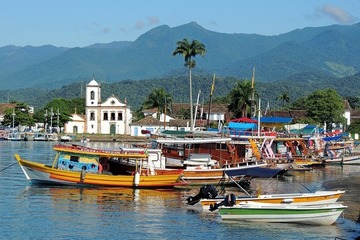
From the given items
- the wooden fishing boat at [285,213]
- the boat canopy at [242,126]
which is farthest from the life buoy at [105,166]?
the boat canopy at [242,126]

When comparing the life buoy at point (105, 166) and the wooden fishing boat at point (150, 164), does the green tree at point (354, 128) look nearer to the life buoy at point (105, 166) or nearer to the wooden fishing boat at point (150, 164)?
the wooden fishing boat at point (150, 164)

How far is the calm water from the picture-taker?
29625 mm

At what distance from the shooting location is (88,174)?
142ft

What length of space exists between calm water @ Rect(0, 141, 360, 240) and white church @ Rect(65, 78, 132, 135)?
95.7 meters

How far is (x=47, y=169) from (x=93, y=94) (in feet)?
321

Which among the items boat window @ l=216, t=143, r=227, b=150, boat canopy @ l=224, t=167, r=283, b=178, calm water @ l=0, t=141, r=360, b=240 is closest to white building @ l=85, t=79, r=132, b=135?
boat window @ l=216, t=143, r=227, b=150

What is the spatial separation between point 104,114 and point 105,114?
20 cm

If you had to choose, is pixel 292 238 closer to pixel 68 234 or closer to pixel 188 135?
pixel 68 234

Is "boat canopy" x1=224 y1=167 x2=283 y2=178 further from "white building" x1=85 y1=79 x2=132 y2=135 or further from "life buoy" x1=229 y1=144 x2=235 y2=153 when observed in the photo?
"white building" x1=85 y1=79 x2=132 y2=135

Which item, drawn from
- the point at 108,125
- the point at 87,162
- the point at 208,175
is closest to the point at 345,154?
the point at 208,175

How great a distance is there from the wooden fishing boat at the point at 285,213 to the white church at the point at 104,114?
107911mm

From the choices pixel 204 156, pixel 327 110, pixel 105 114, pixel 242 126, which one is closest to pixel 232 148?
pixel 204 156

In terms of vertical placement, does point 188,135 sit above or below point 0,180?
above

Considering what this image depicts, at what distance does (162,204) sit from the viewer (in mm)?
37688
